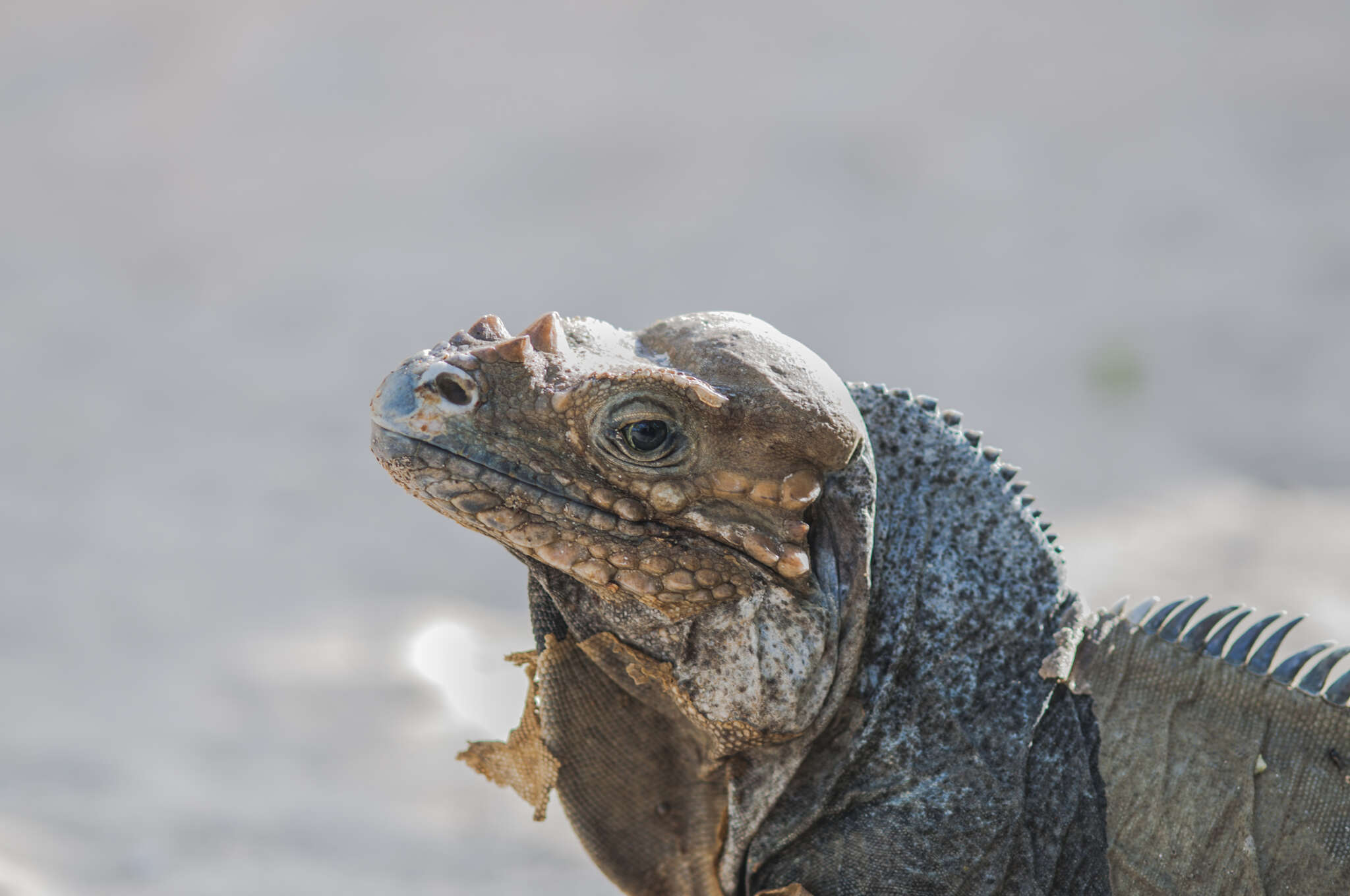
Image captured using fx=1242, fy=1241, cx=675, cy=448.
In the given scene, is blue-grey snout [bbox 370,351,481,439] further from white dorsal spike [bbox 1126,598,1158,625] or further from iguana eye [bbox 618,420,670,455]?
white dorsal spike [bbox 1126,598,1158,625]

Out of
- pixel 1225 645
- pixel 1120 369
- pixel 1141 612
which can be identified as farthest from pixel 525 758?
pixel 1120 369

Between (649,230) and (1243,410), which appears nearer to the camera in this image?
(1243,410)

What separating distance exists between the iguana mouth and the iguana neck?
1.32 feet

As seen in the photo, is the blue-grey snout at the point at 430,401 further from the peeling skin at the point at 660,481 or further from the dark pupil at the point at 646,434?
the dark pupil at the point at 646,434

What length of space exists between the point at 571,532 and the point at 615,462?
162 mm

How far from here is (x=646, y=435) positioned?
2416 millimetres

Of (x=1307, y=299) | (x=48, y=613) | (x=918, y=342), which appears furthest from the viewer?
(x=1307, y=299)

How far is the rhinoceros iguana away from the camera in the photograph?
242 centimetres

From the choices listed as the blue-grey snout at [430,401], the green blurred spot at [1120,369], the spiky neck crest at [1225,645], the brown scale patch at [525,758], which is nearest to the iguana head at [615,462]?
the blue-grey snout at [430,401]

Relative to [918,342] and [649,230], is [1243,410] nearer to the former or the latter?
[918,342]

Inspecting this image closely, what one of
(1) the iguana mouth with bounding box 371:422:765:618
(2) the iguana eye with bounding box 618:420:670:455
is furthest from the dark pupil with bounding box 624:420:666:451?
(1) the iguana mouth with bounding box 371:422:765:618

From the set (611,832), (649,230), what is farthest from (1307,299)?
(611,832)

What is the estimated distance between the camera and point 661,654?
2.55 meters

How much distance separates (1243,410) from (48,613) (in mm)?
8335
